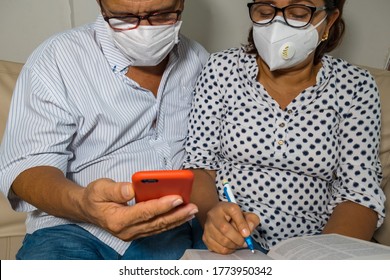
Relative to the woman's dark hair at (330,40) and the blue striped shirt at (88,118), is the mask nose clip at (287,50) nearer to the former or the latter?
the woman's dark hair at (330,40)

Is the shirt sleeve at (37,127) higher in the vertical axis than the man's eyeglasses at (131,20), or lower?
lower

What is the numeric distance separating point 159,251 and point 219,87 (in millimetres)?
475

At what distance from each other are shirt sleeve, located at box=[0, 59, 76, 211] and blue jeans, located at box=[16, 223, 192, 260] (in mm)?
105

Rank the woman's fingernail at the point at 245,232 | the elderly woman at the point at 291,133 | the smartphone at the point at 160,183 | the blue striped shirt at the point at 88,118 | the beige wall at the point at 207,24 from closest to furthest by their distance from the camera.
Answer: the smartphone at the point at 160,183, the woman's fingernail at the point at 245,232, the blue striped shirt at the point at 88,118, the elderly woman at the point at 291,133, the beige wall at the point at 207,24

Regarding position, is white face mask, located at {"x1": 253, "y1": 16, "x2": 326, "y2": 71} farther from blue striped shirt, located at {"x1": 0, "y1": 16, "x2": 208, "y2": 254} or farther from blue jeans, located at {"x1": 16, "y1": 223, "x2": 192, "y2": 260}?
blue jeans, located at {"x1": 16, "y1": 223, "x2": 192, "y2": 260}

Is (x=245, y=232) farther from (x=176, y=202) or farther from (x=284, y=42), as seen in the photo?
(x=284, y=42)

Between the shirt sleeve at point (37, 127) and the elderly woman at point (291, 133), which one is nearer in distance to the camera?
the shirt sleeve at point (37, 127)

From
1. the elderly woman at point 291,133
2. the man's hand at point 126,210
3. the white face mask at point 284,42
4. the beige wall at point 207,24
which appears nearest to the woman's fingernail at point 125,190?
the man's hand at point 126,210

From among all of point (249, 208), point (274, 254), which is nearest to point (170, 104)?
point (249, 208)

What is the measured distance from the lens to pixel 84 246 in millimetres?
1086

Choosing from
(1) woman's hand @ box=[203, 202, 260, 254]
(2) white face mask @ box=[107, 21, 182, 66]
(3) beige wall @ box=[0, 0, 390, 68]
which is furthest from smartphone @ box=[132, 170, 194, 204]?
(3) beige wall @ box=[0, 0, 390, 68]

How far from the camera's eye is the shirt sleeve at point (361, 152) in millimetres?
1187

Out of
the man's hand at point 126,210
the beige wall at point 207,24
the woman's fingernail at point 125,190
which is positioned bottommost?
the man's hand at point 126,210

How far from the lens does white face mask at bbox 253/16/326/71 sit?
3.79 feet
